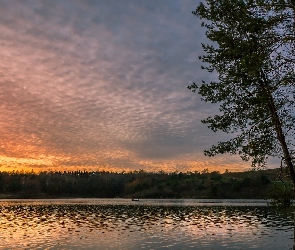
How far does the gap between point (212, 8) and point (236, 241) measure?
31599 mm

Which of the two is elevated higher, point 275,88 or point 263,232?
point 275,88

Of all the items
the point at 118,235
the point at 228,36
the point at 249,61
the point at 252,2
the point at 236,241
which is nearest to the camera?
the point at 249,61

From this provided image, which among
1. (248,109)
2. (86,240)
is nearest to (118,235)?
(86,240)

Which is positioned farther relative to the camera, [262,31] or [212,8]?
[212,8]

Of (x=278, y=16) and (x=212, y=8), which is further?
(x=212, y=8)

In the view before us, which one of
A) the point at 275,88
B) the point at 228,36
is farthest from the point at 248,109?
the point at 228,36

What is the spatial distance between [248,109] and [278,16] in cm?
657

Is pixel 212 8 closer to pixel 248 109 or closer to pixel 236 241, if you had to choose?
pixel 248 109

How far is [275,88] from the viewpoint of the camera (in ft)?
79.8

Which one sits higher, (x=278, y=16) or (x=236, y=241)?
(x=278, y=16)

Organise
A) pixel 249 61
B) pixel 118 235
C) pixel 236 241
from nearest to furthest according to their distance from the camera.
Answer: pixel 249 61, pixel 236 241, pixel 118 235

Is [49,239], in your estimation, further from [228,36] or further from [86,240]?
[228,36]

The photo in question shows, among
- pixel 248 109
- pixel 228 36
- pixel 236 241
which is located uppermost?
pixel 228 36

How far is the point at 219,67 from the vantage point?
26828 mm
